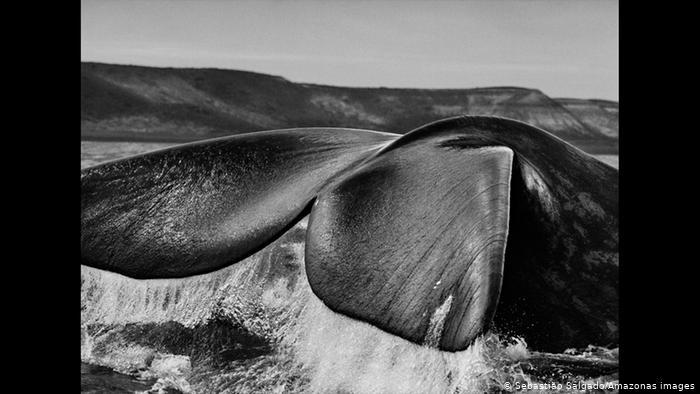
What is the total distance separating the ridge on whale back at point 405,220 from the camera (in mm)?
3406

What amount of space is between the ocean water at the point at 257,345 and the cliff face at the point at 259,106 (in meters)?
22.8

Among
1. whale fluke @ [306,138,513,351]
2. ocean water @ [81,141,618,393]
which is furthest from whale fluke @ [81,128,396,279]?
whale fluke @ [306,138,513,351]

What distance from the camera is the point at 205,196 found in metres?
4.33

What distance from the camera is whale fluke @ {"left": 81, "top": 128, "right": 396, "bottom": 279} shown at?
13.2ft

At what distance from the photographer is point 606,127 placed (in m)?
31.0

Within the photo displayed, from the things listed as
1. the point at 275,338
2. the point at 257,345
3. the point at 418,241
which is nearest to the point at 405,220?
the point at 418,241

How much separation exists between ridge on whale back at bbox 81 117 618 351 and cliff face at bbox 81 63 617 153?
2284 cm

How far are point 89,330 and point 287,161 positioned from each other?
1.33 m

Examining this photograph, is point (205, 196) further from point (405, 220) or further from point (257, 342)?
point (405, 220)

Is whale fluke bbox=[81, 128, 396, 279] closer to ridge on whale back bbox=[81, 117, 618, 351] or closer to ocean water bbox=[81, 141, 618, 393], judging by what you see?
ridge on whale back bbox=[81, 117, 618, 351]

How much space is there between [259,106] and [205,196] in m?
29.0
